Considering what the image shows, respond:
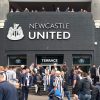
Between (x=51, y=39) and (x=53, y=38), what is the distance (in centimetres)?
19

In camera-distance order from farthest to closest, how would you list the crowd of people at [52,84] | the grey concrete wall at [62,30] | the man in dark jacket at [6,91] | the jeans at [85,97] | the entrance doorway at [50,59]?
the entrance doorway at [50,59], the grey concrete wall at [62,30], the jeans at [85,97], the crowd of people at [52,84], the man in dark jacket at [6,91]

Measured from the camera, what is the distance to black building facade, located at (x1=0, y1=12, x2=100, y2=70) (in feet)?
141

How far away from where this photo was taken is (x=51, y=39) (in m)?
43.2

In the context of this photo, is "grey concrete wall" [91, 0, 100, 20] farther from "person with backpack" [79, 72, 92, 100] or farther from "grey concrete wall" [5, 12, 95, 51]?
"person with backpack" [79, 72, 92, 100]

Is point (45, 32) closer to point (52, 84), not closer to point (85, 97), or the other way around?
point (52, 84)

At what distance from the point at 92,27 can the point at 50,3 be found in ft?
23.5

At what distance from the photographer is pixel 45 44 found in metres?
43.2

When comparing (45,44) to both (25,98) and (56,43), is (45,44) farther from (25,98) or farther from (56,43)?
(25,98)

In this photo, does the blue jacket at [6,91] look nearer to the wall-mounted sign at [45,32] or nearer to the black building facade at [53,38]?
the black building facade at [53,38]

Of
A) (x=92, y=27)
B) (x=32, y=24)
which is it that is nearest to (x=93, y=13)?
(x=92, y=27)

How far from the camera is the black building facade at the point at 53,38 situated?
141ft

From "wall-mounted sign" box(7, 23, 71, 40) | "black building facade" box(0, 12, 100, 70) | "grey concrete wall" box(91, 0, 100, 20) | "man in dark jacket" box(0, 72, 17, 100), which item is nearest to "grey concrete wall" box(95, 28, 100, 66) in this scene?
"black building facade" box(0, 12, 100, 70)

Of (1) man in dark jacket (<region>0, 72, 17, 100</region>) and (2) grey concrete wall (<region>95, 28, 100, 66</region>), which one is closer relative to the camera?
(1) man in dark jacket (<region>0, 72, 17, 100</region>)

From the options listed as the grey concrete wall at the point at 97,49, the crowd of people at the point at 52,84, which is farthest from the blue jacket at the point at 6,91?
the grey concrete wall at the point at 97,49
